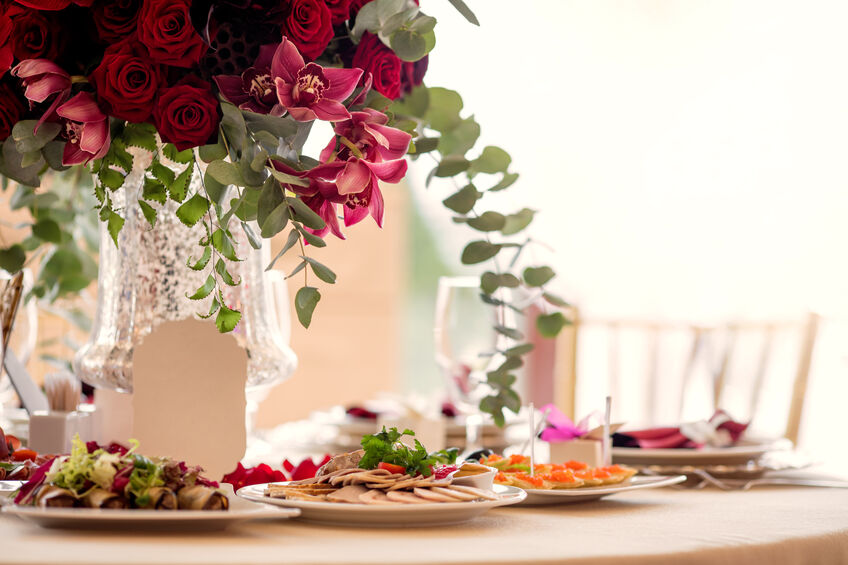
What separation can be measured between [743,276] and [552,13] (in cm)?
151

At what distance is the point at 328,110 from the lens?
78 centimetres

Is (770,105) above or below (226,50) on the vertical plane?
above

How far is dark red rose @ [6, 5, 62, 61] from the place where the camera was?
825 millimetres

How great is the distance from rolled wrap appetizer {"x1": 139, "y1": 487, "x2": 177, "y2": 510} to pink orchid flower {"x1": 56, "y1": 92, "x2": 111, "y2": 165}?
303mm

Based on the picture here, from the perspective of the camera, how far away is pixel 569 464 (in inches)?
38.6

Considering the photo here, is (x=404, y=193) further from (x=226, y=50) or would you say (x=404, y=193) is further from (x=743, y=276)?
(x=226, y=50)

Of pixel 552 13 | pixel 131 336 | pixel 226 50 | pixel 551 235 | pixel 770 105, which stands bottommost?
pixel 131 336

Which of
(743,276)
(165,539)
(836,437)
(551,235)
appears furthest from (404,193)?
(165,539)

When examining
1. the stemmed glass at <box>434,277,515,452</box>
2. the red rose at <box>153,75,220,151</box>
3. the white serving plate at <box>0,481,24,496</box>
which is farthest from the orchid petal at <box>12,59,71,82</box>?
the stemmed glass at <box>434,277,515,452</box>

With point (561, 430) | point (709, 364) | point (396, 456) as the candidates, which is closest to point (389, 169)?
point (396, 456)

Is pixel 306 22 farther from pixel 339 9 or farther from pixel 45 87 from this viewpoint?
pixel 45 87

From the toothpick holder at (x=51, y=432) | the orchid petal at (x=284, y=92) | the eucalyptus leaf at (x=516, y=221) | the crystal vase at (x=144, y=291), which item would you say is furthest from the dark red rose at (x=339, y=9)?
the toothpick holder at (x=51, y=432)

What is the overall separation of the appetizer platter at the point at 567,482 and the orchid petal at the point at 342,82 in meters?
0.38

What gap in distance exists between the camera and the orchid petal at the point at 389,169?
2.60 feet
